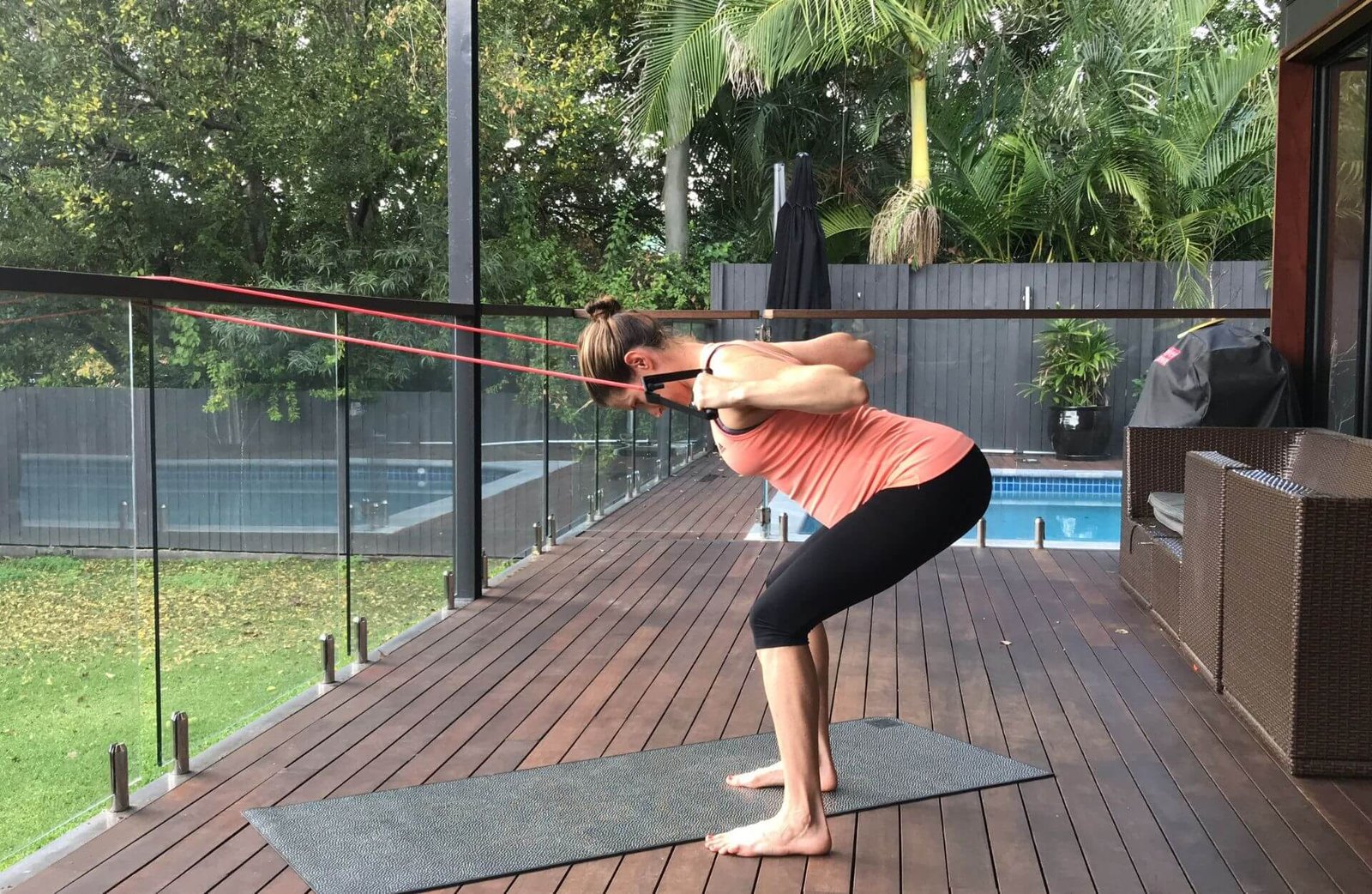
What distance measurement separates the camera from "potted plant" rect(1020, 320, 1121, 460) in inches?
250

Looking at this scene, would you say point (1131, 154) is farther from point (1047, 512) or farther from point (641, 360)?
point (641, 360)

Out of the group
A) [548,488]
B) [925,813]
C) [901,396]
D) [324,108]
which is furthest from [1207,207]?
[925,813]

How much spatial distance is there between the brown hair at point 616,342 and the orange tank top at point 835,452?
0.11 m

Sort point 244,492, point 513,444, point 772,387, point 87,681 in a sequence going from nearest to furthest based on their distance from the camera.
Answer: point 772,387 → point 87,681 → point 244,492 → point 513,444

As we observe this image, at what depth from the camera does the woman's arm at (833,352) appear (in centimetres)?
245

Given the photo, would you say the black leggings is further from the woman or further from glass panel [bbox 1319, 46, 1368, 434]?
glass panel [bbox 1319, 46, 1368, 434]

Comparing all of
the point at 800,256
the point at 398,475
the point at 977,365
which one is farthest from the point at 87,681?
the point at 800,256

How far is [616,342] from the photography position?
7.95ft

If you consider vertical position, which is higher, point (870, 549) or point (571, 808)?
point (870, 549)

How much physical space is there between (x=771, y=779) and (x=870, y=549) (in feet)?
2.29

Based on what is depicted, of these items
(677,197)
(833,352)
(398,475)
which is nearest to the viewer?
(833,352)

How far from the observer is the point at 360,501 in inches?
157

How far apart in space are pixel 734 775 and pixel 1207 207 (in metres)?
11.1

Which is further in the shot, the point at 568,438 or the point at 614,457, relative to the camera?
the point at 614,457
